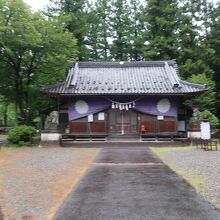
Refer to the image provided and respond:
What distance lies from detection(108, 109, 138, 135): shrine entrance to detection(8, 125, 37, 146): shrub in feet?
20.2

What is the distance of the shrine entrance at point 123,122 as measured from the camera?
2966 centimetres

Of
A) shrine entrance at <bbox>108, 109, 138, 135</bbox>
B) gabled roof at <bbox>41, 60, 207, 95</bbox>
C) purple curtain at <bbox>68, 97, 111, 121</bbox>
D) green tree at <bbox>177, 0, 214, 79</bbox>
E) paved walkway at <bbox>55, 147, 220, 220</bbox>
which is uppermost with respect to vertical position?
green tree at <bbox>177, 0, 214, 79</bbox>

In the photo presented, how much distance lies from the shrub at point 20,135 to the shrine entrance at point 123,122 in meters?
6.14

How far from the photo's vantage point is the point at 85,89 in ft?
95.4

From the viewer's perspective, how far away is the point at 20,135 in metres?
26.4

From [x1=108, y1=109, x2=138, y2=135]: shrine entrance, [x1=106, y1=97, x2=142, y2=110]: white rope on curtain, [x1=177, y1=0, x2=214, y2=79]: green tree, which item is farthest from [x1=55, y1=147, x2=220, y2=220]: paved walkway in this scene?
[x1=177, y1=0, x2=214, y2=79]: green tree

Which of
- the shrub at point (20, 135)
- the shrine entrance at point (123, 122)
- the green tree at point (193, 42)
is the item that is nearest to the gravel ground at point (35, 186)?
the shrub at point (20, 135)

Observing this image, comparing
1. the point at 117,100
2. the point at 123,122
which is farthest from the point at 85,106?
the point at 123,122

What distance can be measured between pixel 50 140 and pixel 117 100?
613 cm

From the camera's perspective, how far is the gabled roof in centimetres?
2859

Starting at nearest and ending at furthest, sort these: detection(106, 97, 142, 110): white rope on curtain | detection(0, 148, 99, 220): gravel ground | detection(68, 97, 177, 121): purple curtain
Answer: detection(0, 148, 99, 220): gravel ground < detection(106, 97, 142, 110): white rope on curtain < detection(68, 97, 177, 121): purple curtain

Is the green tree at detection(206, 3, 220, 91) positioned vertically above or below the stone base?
above

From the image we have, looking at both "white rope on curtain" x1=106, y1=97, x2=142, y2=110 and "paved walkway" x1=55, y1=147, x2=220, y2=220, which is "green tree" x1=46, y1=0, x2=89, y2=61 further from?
"paved walkway" x1=55, y1=147, x2=220, y2=220

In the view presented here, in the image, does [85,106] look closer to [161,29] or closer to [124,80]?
[124,80]
